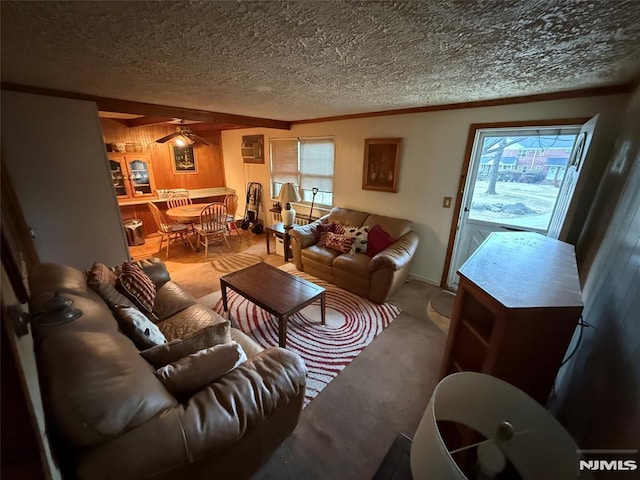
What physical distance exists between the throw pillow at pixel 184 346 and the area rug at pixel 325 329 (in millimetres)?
851

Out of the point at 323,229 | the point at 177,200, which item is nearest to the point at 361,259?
the point at 323,229

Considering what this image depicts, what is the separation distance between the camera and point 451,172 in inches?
119

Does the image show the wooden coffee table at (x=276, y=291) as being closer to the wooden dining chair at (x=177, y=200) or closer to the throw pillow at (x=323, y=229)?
the throw pillow at (x=323, y=229)

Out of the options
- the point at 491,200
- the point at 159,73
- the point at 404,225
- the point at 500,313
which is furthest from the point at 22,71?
the point at 491,200

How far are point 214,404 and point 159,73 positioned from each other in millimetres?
2180

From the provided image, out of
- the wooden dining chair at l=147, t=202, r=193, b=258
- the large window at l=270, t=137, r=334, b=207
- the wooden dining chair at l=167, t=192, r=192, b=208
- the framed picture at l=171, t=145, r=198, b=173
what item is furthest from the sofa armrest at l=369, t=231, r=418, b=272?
the framed picture at l=171, t=145, r=198, b=173

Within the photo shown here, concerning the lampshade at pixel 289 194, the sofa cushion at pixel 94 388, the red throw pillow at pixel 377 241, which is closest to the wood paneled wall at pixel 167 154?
the lampshade at pixel 289 194

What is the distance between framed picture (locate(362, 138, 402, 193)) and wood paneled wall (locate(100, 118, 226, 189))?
4.08m

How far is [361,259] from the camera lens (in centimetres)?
315

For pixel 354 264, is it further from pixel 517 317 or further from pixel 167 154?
pixel 167 154

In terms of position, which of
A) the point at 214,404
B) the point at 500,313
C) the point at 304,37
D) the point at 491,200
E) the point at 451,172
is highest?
the point at 304,37

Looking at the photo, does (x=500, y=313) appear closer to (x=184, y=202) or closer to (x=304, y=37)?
(x=304, y=37)

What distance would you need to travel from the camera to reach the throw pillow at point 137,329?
139 cm

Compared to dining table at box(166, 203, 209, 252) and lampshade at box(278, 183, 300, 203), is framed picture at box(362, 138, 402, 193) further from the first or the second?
dining table at box(166, 203, 209, 252)
